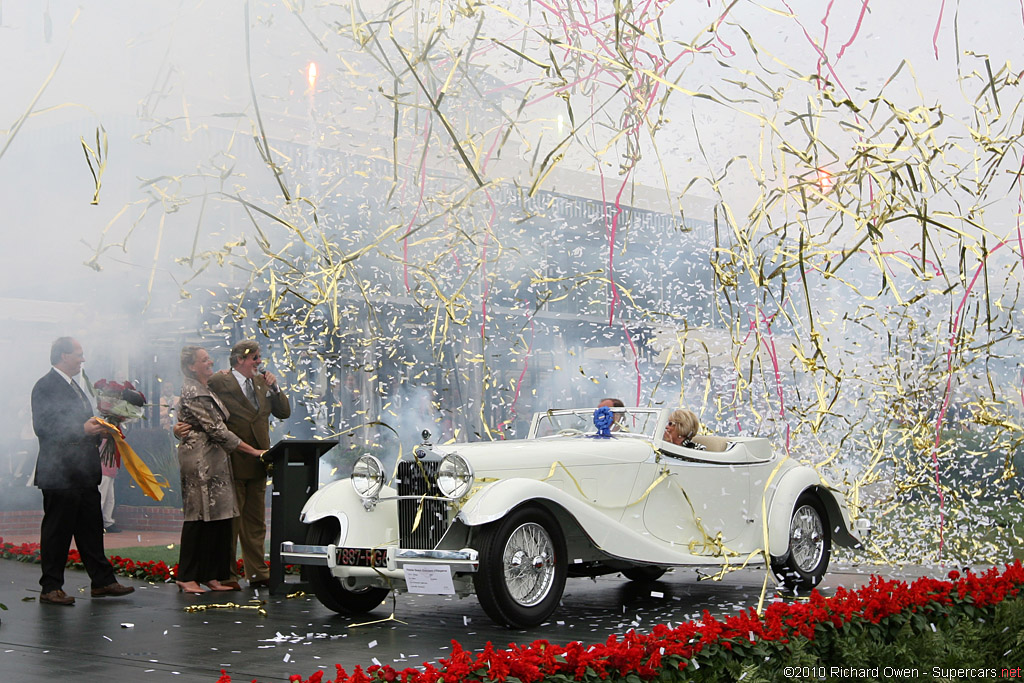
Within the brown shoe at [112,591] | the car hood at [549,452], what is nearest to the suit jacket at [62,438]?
the brown shoe at [112,591]

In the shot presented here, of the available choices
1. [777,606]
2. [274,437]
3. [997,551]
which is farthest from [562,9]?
[274,437]

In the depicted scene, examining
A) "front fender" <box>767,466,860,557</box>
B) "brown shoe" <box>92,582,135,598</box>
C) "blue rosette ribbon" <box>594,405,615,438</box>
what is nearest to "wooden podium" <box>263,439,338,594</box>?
"brown shoe" <box>92,582,135,598</box>

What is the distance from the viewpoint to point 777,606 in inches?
183

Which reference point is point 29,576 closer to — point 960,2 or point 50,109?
point 50,109

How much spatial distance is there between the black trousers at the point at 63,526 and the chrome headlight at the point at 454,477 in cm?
255

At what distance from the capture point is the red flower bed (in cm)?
360

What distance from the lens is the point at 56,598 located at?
656 centimetres

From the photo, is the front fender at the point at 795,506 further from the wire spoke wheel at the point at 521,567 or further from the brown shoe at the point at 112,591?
the brown shoe at the point at 112,591

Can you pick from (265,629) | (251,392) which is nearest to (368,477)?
(265,629)

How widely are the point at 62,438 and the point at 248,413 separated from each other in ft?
4.48

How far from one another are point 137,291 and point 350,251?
2.34 meters

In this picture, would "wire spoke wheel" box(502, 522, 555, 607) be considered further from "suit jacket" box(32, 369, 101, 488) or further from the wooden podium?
"suit jacket" box(32, 369, 101, 488)

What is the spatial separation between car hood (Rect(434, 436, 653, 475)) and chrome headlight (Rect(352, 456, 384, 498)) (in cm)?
44

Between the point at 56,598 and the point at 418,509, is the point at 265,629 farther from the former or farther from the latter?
the point at 56,598
